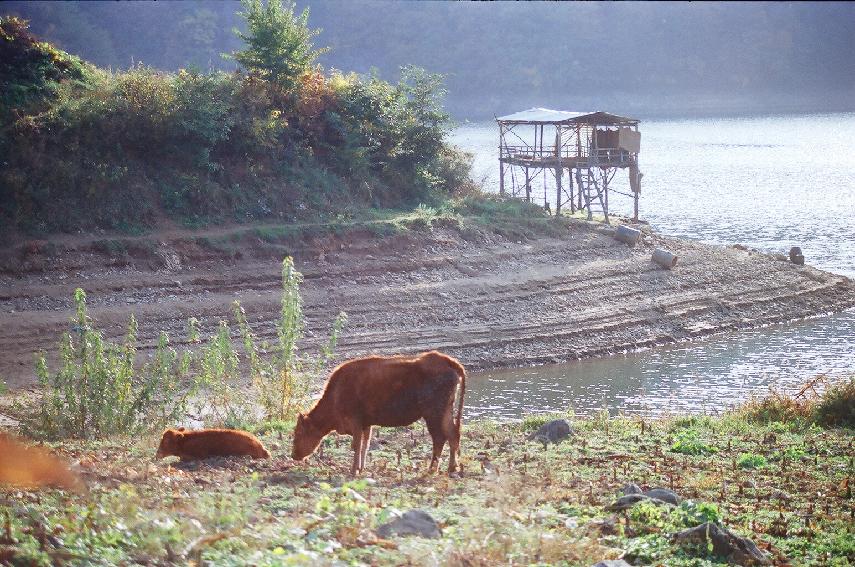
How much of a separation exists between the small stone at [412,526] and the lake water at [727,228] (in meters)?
12.0

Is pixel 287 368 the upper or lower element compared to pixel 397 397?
lower

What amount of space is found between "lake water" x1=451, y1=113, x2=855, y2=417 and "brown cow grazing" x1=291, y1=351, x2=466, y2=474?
359 inches

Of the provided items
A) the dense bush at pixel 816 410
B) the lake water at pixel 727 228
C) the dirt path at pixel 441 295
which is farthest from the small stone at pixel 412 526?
the dirt path at pixel 441 295

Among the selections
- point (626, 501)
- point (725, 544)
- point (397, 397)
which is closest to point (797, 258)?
point (397, 397)

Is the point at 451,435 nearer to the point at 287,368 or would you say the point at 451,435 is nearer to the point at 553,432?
the point at 553,432

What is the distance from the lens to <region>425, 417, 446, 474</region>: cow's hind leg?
11.5 m

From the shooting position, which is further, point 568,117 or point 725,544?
point 568,117

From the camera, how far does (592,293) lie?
30219 millimetres

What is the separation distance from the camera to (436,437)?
1158cm

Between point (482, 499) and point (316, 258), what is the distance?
19301 millimetres

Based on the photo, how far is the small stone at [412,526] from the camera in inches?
328

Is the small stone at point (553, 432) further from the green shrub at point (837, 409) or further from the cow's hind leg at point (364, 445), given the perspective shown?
the green shrub at point (837, 409)

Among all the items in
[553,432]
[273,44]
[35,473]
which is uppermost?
[273,44]

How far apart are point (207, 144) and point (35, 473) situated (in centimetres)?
2267
